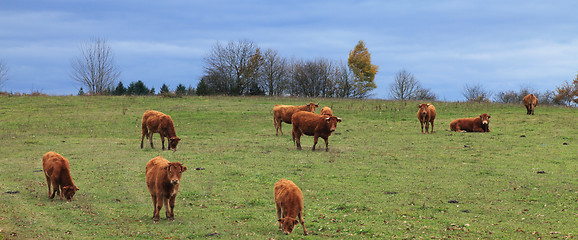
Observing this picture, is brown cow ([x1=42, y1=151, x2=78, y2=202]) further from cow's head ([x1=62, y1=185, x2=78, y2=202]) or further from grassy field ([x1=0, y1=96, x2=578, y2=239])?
grassy field ([x1=0, y1=96, x2=578, y2=239])

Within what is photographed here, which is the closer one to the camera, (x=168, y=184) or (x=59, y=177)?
(x=168, y=184)

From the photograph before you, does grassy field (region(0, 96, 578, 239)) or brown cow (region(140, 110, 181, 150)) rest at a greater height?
brown cow (region(140, 110, 181, 150))

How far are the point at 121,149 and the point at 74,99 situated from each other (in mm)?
32359

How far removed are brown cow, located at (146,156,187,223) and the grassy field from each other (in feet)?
1.57

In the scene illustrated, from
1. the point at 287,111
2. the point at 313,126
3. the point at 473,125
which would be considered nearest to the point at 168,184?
the point at 313,126

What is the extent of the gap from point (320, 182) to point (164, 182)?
6.80 meters

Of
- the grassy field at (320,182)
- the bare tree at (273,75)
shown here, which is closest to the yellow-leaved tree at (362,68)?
the bare tree at (273,75)

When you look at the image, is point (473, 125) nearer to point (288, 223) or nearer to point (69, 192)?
point (288, 223)

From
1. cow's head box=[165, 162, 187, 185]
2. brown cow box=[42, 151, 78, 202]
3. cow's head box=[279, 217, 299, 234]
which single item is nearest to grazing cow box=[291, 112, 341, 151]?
brown cow box=[42, 151, 78, 202]

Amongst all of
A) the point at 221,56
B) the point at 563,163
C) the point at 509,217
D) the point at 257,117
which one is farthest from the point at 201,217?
the point at 221,56

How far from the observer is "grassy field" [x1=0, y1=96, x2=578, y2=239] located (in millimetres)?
12016

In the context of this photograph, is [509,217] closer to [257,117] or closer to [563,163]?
[563,163]

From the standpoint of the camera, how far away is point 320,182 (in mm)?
17188

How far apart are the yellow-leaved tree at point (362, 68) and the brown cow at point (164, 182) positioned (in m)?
83.4
